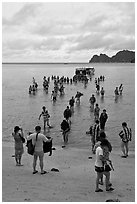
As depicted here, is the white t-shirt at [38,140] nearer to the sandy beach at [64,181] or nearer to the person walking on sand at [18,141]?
the sandy beach at [64,181]

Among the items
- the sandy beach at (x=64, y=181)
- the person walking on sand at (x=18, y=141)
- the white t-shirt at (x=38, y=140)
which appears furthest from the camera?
the person walking on sand at (x=18, y=141)

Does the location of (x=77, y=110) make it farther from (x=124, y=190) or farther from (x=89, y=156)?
(x=124, y=190)

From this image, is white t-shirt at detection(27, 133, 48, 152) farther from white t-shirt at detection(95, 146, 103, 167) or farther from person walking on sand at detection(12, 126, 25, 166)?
white t-shirt at detection(95, 146, 103, 167)

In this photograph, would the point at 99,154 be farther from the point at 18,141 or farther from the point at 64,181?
the point at 18,141

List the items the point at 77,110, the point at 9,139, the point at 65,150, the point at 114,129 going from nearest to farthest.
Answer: the point at 65,150 < the point at 9,139 < the point at 114,129 < the point at 77,110

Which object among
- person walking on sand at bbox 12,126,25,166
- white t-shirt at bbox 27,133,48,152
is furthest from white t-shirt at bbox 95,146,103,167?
person walking on sand at bbox 12,126,25,166

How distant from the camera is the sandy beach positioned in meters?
7.64

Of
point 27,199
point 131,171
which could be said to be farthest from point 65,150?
point 27,199

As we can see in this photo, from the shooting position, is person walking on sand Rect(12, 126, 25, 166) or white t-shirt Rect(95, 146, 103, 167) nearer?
white t-shirt Rect(95, 146, 103, 167)

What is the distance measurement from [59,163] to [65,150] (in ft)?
8.00

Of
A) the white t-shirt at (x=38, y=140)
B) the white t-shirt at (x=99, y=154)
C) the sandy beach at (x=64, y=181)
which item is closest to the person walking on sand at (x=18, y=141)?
the sandy beach at (x=64, y=181)

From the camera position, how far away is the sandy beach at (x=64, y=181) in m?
7.64

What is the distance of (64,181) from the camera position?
8938 mm

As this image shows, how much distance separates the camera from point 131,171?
10406 millimetres
